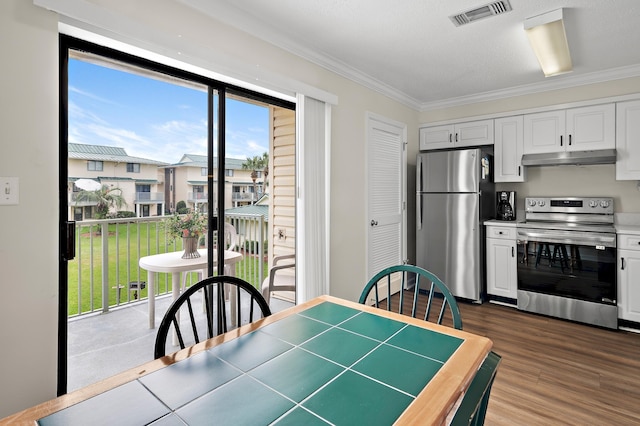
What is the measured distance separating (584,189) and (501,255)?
1130 mm

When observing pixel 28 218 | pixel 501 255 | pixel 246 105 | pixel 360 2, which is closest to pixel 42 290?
pixel 28 218

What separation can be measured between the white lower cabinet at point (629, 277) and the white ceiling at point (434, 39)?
1679mm

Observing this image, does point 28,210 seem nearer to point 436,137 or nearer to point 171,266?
point 171,266

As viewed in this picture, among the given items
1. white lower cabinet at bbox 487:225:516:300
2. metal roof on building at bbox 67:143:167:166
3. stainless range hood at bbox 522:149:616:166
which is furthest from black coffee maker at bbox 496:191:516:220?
metal roof on building at bbox 67:143:167:166

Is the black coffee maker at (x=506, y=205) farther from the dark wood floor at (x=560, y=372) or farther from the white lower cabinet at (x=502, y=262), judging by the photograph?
the dark wood floor at (x=560, y=372)

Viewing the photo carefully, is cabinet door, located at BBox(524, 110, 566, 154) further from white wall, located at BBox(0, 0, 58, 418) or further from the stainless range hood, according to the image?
white wall, located at BBox(0, 0, 58, 418)

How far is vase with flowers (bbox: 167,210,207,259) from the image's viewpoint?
235cm

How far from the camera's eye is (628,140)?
11.1ft

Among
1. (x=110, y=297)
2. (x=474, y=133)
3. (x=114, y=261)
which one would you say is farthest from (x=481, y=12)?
(x=110, y=297)

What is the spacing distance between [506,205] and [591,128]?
3.71 feet

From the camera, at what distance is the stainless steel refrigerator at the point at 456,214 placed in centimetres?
394

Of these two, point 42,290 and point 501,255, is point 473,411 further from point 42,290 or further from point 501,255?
point 501,255

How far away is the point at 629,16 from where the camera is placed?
7.88 ft

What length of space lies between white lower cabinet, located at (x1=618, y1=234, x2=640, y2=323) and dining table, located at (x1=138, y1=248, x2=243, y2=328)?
362 centimetres
